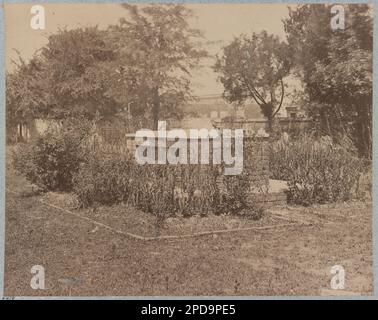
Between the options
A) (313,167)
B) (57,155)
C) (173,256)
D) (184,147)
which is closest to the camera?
(173,256)

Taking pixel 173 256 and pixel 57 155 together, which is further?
pixel 57 155

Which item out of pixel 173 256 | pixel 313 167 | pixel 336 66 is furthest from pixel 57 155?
pixel 336 66

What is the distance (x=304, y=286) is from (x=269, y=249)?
646 millimetres

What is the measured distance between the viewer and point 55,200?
8586 millimetres

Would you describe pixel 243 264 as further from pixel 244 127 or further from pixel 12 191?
pixel 12 191

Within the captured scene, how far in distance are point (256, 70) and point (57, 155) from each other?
10.2ft

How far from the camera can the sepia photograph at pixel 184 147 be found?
779cm

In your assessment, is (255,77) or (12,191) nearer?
(12,191)

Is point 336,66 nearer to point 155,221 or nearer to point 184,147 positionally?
point 184,147

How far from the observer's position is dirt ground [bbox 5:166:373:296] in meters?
7.63

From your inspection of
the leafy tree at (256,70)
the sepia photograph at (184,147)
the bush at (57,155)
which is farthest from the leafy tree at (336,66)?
the bush at (57,155)

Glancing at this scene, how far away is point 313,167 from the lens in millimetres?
9281

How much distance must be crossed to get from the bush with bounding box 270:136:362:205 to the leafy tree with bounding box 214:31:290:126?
66cm
